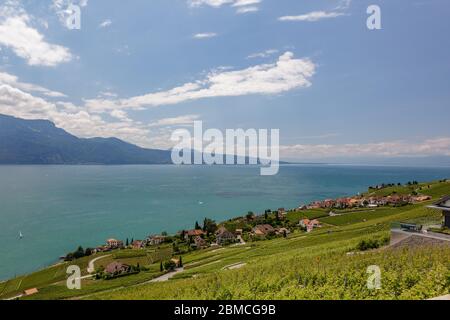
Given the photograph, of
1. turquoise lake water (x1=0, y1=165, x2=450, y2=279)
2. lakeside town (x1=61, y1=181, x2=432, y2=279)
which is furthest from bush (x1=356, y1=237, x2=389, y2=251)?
turquoise lake water (x1=0, y1=165, x2=450, y2=279)

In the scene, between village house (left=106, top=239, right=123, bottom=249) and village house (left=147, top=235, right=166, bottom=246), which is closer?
village house (left=106, top=239, right=123, bottom=249)

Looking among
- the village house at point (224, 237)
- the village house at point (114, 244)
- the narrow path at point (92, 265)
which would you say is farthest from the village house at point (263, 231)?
the narrow path at point (92, 265)

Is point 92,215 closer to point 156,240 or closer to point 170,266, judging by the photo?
point 156,240

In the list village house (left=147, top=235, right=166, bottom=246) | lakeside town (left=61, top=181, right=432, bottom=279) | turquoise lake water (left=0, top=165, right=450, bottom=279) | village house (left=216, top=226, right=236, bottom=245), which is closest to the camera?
lakeside town (left=61, top=181, right=432, bottom=279)

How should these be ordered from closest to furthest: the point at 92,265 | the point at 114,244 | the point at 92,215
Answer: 1. the point at 92,265
2. the point at 114,244
3. the point at 92,215

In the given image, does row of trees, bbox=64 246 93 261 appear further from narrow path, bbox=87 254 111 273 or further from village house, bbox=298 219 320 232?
village house, bbox=298 219 320 232

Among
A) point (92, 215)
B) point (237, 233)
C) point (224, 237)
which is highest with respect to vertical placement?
point (224, 237)

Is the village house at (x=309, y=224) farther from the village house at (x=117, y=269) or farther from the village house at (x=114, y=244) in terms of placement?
the village house at (x=114, y=244)

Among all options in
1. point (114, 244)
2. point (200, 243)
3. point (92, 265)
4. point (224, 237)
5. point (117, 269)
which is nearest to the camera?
point (117, 269)

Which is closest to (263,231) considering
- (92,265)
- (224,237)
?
(224,237)

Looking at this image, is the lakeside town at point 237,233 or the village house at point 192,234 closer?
the lakeside town at point 237,233
